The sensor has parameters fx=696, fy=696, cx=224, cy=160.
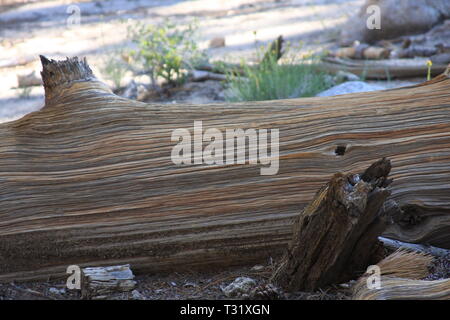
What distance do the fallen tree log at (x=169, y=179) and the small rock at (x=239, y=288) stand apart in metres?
0.24

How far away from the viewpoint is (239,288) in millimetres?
3197

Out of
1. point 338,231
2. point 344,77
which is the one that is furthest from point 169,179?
point 344,77

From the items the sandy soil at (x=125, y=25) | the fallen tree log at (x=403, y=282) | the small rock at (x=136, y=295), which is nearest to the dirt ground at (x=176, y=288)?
the small rock at (x=136, y=295)

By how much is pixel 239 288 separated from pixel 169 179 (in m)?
0.63

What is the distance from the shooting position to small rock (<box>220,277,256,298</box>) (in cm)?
319

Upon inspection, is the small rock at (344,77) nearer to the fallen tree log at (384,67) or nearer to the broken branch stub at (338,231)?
the fallen tree log at (384,67)

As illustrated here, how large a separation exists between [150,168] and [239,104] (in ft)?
1.94

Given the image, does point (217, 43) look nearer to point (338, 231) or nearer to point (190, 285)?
point (190, 285)

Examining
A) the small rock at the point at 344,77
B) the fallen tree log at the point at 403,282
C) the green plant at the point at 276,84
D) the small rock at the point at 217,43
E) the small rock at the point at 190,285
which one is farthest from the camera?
the small rock at the point at 217,43

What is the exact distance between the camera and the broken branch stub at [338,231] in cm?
286

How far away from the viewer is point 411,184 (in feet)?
11.5
